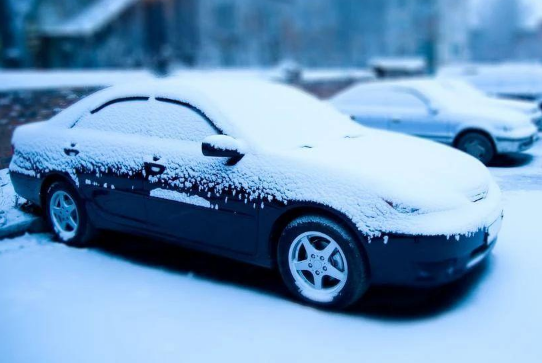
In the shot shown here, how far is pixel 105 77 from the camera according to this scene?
20.0 m

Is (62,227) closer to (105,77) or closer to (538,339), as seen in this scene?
(538,339)

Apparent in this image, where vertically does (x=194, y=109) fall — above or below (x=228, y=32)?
below

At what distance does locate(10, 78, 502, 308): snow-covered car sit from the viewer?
3.31m

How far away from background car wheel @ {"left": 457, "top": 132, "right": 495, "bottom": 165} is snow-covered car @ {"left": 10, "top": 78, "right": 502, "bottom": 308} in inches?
139

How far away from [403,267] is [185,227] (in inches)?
66.4

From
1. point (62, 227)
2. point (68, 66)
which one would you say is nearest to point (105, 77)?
point (68, 66)

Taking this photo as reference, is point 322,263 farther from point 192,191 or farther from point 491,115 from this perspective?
point 491,115

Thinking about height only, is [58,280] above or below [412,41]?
below

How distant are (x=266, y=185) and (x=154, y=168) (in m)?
1.04

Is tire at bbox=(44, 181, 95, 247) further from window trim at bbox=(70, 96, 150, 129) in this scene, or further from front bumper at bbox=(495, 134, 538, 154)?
front bumper at bbox=(495, 134, 538, 154)

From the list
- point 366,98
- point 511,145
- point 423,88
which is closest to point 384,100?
point 366,98

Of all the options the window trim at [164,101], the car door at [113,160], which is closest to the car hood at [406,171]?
the window trim at [164,101]

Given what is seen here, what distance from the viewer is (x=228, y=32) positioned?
31766mm

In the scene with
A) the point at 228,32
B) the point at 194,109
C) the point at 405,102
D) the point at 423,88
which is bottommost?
the point at 405,102
